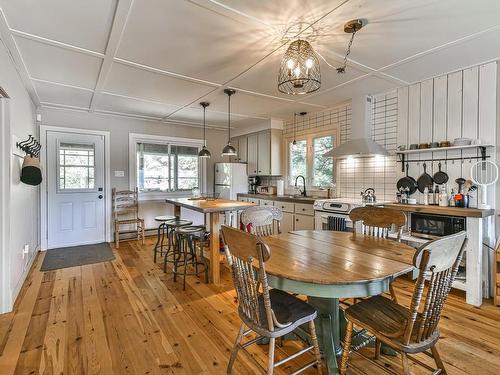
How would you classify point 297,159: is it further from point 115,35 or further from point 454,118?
point 115,35

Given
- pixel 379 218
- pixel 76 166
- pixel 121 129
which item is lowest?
pixel 379 218

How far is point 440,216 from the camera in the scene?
2873 mm

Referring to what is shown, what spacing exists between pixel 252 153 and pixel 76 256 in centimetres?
372

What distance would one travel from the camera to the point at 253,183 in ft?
20.0

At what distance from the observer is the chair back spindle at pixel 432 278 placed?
3.89 feet

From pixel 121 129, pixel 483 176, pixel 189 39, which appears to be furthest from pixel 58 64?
pixel 483 176

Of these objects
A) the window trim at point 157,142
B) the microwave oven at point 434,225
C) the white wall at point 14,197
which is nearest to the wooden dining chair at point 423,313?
the microwave oven at point 434,225

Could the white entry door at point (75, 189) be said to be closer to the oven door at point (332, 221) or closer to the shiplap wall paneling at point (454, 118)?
the oven door at point (332, 221)

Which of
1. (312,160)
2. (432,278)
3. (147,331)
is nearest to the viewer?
(432,278)

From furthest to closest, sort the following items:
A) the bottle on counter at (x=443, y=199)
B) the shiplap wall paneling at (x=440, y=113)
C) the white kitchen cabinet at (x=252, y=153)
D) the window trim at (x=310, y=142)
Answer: the white kitchen cabinet at (x=252, y=153) → the window trim at (x=310, y=142) → the shiplap wall paneling at (x=440, y=113) → the bottle on counter at (x=443, y=199)

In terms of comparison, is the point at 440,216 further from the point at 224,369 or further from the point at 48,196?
the point at 48,196

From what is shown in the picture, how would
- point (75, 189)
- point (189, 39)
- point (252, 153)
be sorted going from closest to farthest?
point (189, 39)
point (75, 189)
point (252, 153)

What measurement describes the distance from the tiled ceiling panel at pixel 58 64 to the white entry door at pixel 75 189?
171 centimetres

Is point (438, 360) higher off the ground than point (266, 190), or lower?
lower
